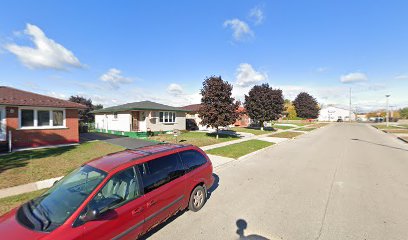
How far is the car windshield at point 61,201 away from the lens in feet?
9.43

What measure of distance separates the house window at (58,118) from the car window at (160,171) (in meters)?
13.3

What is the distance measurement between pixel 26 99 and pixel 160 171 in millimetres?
13780

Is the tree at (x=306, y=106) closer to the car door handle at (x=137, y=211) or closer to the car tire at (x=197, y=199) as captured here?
the car tire at (x=197, y=199)

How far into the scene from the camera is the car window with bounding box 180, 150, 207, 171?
16.6 ft

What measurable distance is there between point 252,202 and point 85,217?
406 centimetres

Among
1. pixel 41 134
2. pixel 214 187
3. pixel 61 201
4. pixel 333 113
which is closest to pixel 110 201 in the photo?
pixel 61 201

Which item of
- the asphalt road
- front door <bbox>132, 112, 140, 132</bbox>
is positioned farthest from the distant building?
the asphalt road

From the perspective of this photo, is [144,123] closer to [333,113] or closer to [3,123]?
[3,123]

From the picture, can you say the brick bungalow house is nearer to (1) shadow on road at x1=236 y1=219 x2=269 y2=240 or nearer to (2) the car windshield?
(2) the car windshield

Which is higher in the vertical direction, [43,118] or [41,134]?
[43,118]

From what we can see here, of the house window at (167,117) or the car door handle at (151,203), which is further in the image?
the house window at (167,117)

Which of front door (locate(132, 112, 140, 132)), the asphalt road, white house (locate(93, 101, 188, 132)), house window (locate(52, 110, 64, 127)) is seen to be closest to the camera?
the asphalt road

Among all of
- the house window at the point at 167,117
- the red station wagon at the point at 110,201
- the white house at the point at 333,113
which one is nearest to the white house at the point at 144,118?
the house window at the point at 167,117

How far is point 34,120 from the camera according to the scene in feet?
42.9
